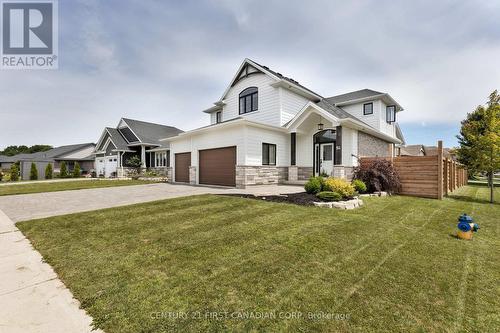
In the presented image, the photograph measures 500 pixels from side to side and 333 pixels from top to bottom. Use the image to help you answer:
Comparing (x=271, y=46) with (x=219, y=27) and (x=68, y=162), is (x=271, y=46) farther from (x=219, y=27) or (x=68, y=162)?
(x=68, y=162)

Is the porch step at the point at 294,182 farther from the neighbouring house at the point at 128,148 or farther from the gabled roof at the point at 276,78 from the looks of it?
the neighbouring house at the point at 128,148

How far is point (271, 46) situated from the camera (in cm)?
1295

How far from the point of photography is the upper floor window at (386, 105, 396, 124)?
59.2ft

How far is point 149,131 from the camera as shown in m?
28.2

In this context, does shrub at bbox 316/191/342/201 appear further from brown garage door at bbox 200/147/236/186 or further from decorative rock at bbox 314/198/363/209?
brown garage door at bbox 200/147/236/186

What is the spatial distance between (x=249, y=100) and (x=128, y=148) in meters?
17.6

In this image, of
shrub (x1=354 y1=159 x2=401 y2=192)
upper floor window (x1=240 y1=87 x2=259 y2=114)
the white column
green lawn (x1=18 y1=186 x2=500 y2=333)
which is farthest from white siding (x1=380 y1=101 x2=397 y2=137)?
the white column

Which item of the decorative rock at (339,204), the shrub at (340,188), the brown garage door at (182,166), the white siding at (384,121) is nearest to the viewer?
the decorative rock at (339,204)

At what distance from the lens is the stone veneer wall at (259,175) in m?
12.4

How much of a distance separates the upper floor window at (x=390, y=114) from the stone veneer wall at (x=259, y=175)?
10.7m

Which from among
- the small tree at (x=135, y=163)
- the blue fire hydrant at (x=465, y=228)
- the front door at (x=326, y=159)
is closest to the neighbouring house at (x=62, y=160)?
the small tree at (x=135, y=163)

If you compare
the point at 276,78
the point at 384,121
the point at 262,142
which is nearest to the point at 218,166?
the point at 262,142

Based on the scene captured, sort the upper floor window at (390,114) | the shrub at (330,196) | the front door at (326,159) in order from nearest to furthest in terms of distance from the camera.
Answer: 1. the shrub at (330,196)
2. the front door at (326,159)
3. the upper floor window at (390,114)

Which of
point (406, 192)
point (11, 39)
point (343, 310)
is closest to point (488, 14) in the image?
point (406, 192)
